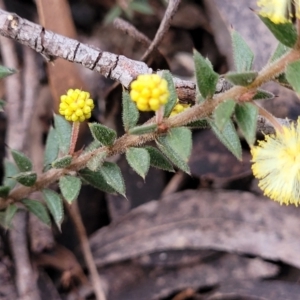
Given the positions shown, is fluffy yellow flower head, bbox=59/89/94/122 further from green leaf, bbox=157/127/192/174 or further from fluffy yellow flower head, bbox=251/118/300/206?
fluffy yellow flower head, bbox=251/118/300/206

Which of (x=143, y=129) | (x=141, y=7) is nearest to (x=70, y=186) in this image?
(x=143, y=129)

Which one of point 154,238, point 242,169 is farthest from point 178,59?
point 154,238

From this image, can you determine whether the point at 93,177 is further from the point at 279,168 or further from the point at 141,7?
the point at 141,7

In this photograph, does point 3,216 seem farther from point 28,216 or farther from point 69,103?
point 69,103

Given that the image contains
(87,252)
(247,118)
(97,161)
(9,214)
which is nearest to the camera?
(247,118)

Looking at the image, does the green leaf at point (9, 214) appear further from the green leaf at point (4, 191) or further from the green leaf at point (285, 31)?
the green leaf at point (285, 31)
